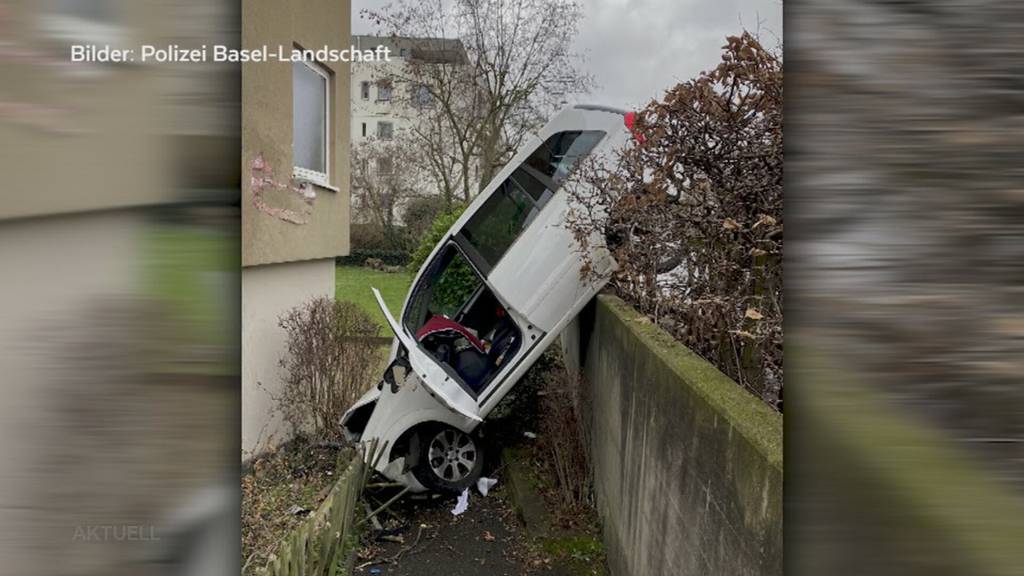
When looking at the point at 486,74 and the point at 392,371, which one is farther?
the point at 486,74

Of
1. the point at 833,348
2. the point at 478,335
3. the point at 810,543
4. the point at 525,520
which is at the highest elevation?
the point at 833,348

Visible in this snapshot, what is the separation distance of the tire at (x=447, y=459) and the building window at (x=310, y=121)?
3.14 m

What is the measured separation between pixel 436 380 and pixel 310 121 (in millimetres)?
3895

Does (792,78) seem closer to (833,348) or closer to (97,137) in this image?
(833,348)

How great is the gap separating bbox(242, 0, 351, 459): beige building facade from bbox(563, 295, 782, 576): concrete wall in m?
3.35

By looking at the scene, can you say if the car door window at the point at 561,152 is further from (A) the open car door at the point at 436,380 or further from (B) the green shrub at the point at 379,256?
(B) the green shrub at the point at 379,256

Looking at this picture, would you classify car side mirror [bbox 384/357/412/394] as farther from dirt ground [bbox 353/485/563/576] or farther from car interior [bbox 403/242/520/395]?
dirt ground [bbox 353/485/563/576]

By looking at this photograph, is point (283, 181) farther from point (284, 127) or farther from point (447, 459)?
point (447, 459)

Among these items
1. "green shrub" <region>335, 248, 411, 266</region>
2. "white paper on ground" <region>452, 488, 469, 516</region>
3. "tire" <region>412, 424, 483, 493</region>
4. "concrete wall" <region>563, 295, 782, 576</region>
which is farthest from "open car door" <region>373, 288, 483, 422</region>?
"green shrub" <region>335, 248, 411, 266</region>

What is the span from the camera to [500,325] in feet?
25.8

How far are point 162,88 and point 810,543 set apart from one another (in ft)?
2.35

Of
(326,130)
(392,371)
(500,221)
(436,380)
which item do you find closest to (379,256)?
(326,130)

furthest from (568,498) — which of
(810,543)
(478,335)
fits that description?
(810,543)

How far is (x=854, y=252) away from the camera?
2.27ft
